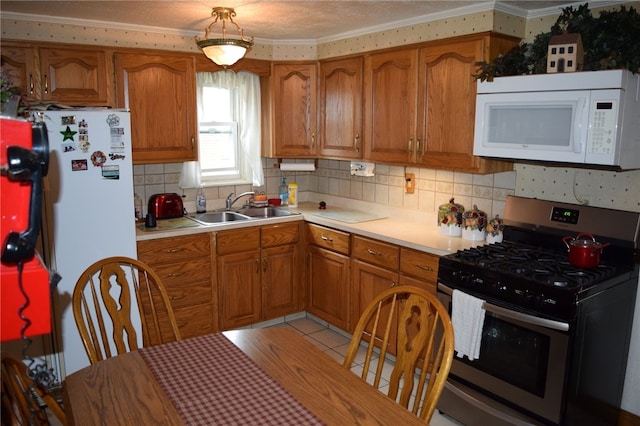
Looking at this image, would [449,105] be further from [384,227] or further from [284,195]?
A: [284,195]

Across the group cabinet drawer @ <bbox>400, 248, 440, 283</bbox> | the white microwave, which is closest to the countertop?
cabinet drawer @ <bbox>400, 248, 440, 283</bbox>

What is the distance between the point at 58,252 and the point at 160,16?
153 cm

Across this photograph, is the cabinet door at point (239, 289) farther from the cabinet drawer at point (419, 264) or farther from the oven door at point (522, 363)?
the oven door at point (522, 363)

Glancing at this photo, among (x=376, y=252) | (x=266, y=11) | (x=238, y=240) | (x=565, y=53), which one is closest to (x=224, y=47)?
(x=266, y=11)

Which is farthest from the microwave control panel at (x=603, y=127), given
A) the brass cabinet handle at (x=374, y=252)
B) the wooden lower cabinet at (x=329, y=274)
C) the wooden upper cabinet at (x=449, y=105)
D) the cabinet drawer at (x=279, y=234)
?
the cabinet drawer at (x=279, y=234)

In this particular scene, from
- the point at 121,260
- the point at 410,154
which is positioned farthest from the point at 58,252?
the point at 410,154

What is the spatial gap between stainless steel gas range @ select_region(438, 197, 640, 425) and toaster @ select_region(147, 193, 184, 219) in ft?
6.71

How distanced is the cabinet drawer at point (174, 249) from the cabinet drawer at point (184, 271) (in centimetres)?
3

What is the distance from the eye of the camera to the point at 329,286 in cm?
382

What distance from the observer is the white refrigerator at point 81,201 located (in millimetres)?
2795

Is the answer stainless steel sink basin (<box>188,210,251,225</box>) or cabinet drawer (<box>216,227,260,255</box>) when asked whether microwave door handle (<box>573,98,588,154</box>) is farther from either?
stainless steel sink basin (<box>188,210,251,225</box>)

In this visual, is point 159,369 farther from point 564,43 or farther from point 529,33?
point 529,33

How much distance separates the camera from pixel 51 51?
318cm

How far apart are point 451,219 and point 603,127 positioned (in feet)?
3.64
